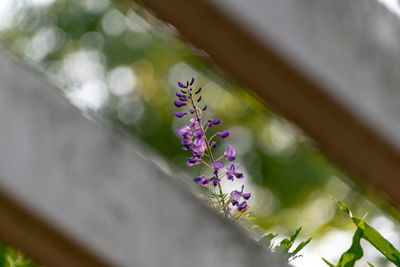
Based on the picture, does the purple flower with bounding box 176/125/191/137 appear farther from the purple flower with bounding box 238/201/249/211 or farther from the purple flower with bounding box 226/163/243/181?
the purple flower with bounding box 238/201/249/211

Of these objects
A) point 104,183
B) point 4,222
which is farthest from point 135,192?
point 4,222

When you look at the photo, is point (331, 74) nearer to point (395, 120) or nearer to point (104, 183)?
point (395, 120)

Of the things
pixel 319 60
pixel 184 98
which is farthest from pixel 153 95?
pixel 319 60

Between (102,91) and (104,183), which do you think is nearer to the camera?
(104,183)

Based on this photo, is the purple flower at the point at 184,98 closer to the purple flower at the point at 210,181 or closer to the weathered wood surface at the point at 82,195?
the purple flower at the point at 210,181

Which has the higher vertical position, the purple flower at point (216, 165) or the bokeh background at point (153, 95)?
the bokeh background at point (153, 95)

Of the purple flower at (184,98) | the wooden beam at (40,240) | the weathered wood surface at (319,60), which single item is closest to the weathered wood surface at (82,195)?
the wooden beam at (40,240)
